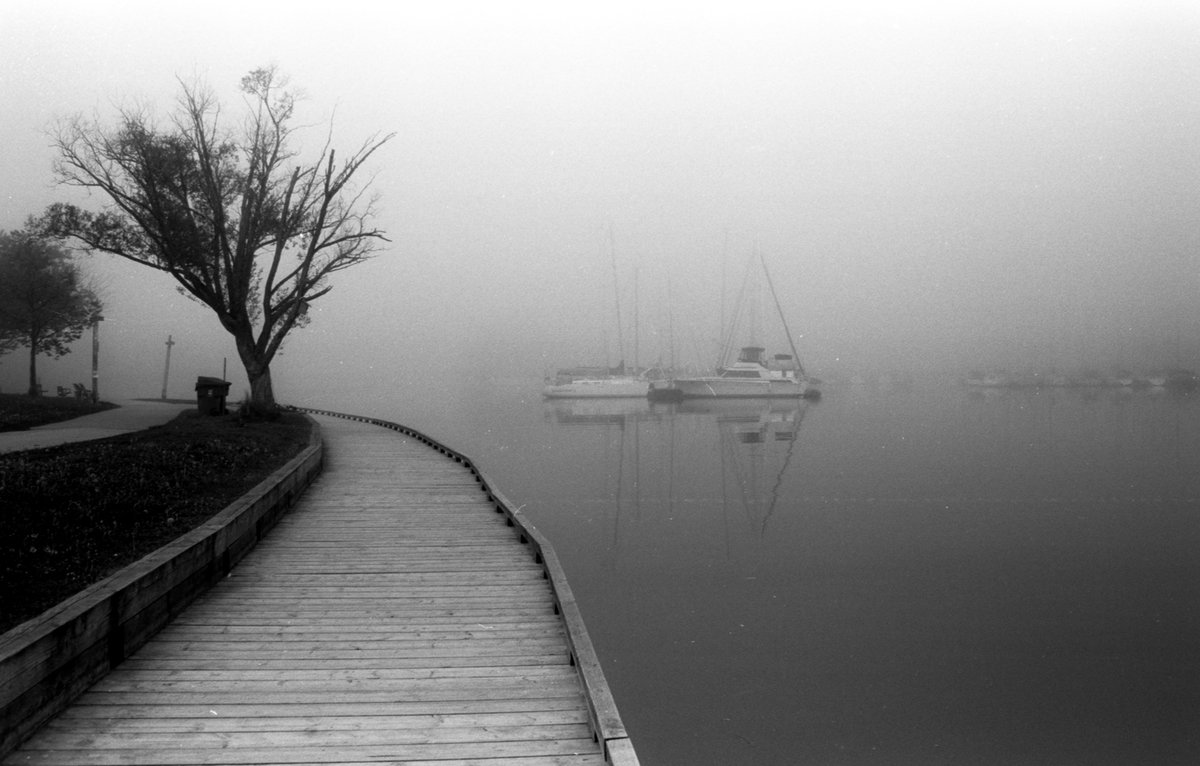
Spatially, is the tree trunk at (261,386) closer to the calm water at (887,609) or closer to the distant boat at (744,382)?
the calm water at (887,609)

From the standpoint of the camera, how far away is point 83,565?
7.73 metres

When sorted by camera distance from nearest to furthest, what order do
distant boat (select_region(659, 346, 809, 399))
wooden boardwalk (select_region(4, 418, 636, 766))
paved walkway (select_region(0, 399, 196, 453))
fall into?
1. wooden boardwalk (select_region(4, 418, 636, 766))
2. paved walkway (select_region(0, 399, 196, 453))
3. distant boat (select_region(659, 346, 809, 399))

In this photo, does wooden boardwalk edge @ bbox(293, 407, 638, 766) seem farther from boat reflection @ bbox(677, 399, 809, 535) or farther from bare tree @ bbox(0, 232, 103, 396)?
bare tree @ bbox(0, 232, 103, 396)

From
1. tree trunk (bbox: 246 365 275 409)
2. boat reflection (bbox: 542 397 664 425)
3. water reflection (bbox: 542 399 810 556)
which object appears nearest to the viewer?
water reflection (bbox: 542 399 810 556)

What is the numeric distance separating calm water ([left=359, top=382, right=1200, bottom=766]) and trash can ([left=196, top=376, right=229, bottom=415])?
9.63 m

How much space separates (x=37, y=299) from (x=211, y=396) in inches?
641

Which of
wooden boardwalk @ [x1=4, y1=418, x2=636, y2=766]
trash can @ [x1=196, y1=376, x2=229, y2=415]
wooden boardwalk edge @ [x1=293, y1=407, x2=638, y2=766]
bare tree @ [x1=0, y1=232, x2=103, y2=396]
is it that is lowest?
wooden boardwalk @ [x1=4, y1=418, x2=636, y2=766]

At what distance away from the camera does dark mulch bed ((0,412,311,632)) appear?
7332 mm

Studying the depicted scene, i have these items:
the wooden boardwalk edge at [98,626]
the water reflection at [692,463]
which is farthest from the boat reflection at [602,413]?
the wooden boardwalk edge at [98,626]

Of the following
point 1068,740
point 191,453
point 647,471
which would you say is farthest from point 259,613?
point 647,471

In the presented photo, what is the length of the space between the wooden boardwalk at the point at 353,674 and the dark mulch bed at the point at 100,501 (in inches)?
51.3

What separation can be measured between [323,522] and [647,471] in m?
22.4

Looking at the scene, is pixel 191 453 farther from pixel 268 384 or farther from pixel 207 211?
pixel 207 211

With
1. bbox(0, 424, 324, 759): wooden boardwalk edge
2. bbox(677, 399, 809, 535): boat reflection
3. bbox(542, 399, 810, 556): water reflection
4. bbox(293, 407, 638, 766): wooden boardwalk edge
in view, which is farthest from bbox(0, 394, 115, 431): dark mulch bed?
bbox(677, 399, 809, 535): boat reflection
